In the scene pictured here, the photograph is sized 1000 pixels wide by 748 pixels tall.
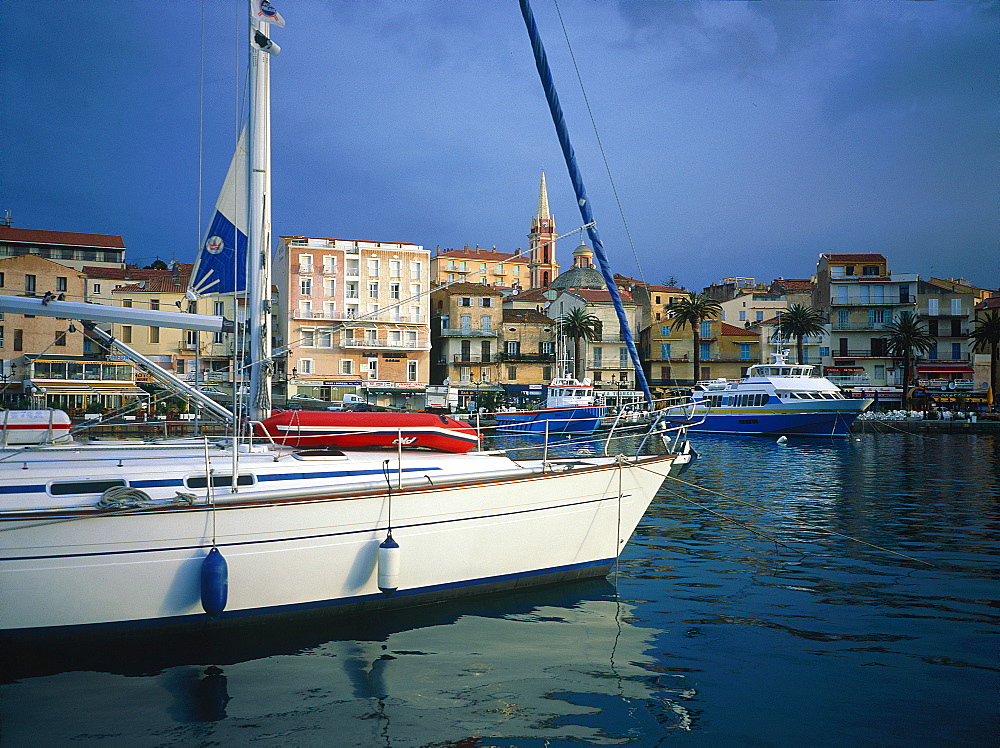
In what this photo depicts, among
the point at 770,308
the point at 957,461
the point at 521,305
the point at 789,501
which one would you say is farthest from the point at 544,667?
the point at 770,308

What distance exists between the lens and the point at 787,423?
4228cm

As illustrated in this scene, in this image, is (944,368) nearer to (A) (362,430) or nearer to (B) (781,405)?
(B) (781,405)

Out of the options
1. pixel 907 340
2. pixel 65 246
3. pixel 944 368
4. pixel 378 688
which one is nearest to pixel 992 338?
pixel 907 340

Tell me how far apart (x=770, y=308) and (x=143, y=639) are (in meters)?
75.7

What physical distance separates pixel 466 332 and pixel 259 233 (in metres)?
52.7

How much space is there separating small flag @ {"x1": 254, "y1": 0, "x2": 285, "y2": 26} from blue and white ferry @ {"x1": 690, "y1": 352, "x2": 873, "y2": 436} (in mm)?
33421

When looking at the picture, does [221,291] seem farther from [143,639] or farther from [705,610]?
[705,610]

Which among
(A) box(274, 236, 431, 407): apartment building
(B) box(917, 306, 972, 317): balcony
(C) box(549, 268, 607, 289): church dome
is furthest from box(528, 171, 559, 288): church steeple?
(B) box(917, 306, 972, 317): balcony

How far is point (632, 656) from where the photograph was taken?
25.0 feet

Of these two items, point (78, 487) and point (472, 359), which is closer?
point (78, 487)

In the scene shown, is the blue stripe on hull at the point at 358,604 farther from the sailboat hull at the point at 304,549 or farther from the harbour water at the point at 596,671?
the harbour water at the point at 596,671

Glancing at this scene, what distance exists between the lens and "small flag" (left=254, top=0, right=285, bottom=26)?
10159 millimetres

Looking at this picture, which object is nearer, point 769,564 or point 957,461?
point 769,564

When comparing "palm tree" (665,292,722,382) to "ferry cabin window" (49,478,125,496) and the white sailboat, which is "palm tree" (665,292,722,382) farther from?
"ferry cabin window" (49,478,125,496)
